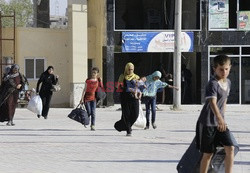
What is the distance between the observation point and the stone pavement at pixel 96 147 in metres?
11.8

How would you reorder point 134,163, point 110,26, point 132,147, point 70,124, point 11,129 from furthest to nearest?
point 110,26, point 70,124, point 11,129, point 132,147, point 134,163

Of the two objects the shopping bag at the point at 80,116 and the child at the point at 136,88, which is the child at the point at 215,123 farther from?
the shopping bag at the point at 80,116

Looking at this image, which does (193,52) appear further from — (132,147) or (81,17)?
(132,147)

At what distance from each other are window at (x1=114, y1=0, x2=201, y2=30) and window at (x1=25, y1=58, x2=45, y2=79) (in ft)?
13.0

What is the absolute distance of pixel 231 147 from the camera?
9445 millimetres

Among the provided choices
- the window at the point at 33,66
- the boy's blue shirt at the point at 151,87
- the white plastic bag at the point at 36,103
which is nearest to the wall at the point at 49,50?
the window at the point at 33,66

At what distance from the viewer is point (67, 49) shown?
1300 inches

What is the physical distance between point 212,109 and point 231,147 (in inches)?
20.8

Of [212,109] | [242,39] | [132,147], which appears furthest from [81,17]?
[212,109]

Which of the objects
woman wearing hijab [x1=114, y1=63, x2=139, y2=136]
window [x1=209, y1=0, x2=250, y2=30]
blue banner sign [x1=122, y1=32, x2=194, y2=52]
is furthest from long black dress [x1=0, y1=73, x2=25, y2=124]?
window [x1=209, y1=0, x2=250, y2=30]

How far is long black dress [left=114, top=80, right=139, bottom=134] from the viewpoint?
17500 millimetres

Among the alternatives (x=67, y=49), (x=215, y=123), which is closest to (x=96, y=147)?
(x=215, y=123)

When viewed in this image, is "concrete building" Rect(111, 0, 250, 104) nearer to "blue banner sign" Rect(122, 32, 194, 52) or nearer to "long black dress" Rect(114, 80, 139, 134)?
"blue banner sign" Rect(122, 32, 194, 52)

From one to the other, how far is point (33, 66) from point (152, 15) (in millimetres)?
5714
